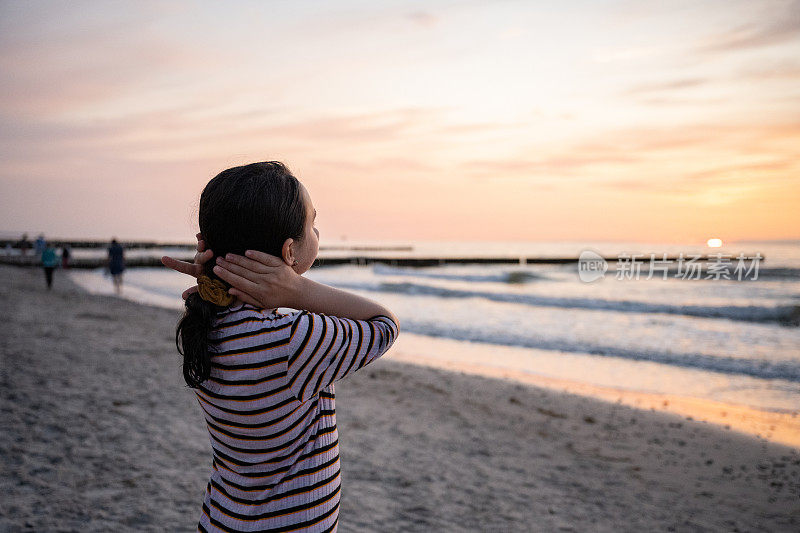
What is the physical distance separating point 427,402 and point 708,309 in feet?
52.3

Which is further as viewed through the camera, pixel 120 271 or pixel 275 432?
pixel 120 271

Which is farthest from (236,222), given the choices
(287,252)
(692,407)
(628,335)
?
(628,335)

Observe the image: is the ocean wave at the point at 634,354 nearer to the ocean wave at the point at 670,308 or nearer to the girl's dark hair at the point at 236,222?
the ocean wave at the point at 670,308

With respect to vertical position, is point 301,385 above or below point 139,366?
above

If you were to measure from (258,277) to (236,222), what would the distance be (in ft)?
0.45

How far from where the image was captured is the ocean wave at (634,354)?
10.1 meters

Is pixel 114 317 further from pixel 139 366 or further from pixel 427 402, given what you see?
pixel 427 402

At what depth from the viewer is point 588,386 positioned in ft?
29.3

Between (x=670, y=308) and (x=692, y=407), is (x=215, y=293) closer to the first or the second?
(x=692, y=407)

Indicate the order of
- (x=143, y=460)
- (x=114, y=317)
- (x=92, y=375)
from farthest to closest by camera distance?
(x=114, y=317) < (x=92, y=375) < (x=143, y=460)

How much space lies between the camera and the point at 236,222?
3.99 ft

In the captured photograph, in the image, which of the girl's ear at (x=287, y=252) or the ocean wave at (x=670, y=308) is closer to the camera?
the girl's ear at (x=287, y=252)

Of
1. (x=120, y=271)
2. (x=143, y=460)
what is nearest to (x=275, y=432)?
(x=143, y=460)

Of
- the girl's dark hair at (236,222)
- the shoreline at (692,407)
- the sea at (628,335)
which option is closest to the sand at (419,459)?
the shoreline at (692,407)
